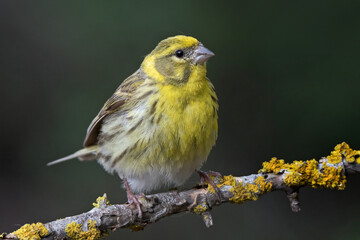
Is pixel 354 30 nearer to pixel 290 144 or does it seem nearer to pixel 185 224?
pixel 290 144

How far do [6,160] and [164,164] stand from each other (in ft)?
8.21

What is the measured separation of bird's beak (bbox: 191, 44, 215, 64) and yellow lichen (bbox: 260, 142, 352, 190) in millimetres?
918

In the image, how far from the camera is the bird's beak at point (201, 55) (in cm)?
402

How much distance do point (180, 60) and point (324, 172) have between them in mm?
1215

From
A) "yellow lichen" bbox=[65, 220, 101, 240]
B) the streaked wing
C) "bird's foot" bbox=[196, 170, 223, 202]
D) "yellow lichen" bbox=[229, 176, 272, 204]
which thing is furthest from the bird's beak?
"yellow lichen" bbox=[65, 220, 101, 240]

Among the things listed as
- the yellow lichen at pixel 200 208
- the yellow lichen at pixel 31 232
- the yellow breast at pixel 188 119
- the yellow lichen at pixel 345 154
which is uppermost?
the yellow breast at pixel 188 119

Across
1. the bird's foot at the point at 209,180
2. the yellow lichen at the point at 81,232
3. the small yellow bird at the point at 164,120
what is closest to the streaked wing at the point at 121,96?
the small yellow bird at the point at 164,120

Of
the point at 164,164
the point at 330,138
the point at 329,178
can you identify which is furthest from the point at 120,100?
the point at 330,138

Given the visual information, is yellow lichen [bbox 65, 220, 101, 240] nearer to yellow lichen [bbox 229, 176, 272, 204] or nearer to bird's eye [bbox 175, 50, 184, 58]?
yellow lichen [bbox 229, 176, 272, 204]

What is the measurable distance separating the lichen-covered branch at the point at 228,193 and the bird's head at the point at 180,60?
0.75m

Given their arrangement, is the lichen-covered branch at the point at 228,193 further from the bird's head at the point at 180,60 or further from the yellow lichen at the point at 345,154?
the bird's head at the point at 180,60

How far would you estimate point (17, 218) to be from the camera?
561 cm

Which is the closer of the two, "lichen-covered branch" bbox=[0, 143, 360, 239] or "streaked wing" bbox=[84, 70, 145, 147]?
"lichen-covered branch" bbox=[0, 143, 360, 239]

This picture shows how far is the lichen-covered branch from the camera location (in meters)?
3.39
